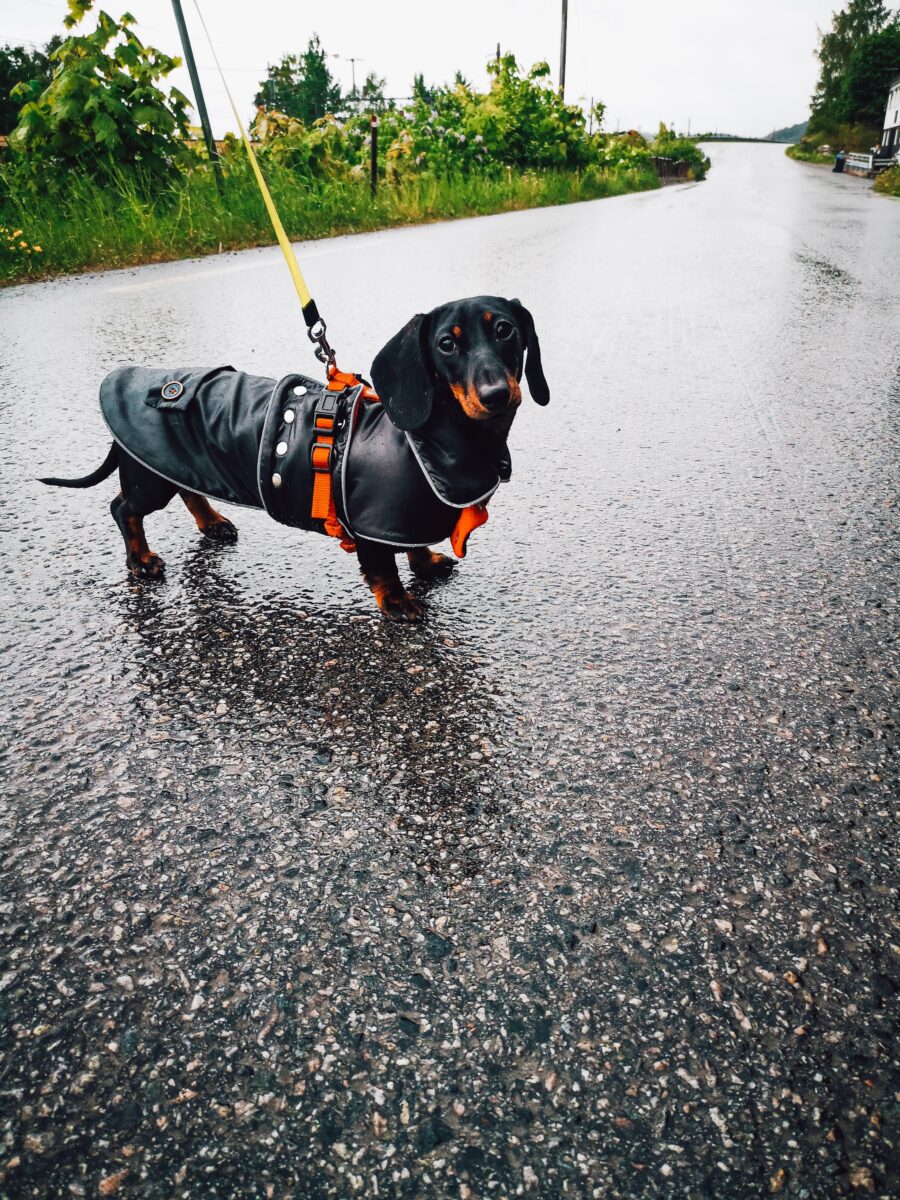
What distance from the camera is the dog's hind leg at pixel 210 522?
273 centimetres

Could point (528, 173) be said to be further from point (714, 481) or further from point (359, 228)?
point (714, 481)

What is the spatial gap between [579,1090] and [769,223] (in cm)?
1438

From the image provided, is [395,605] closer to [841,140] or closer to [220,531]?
[220,531]

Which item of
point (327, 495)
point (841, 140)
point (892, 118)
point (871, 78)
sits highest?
point (871, 78)

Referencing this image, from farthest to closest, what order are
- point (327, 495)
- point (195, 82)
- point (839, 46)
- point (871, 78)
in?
1. point (839, 46)
2. point (871, 78)
3. point (195, 82)
4. point (327, 495)

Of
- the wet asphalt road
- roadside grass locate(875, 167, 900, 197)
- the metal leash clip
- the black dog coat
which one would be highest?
the metal leash clip

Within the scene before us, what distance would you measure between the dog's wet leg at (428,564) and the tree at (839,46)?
89136 millimetres

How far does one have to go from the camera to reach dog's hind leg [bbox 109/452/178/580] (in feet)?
8.05

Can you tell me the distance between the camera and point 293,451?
221cm

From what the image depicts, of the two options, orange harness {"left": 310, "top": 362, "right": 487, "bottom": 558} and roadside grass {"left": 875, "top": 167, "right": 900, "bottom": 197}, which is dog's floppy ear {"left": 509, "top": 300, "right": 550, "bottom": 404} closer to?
orange harness {"left": 310, "top": 362, "right": 487, "bottom": 558}

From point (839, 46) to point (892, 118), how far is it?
21557 mm

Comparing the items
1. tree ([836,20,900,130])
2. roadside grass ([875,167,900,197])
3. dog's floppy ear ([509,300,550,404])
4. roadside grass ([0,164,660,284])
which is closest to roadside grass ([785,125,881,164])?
tree ([836,20,900,130])

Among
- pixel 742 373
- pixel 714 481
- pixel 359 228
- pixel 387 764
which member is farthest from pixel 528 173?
pixel 387 764

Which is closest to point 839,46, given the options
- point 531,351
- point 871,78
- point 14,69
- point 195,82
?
point 871,78
